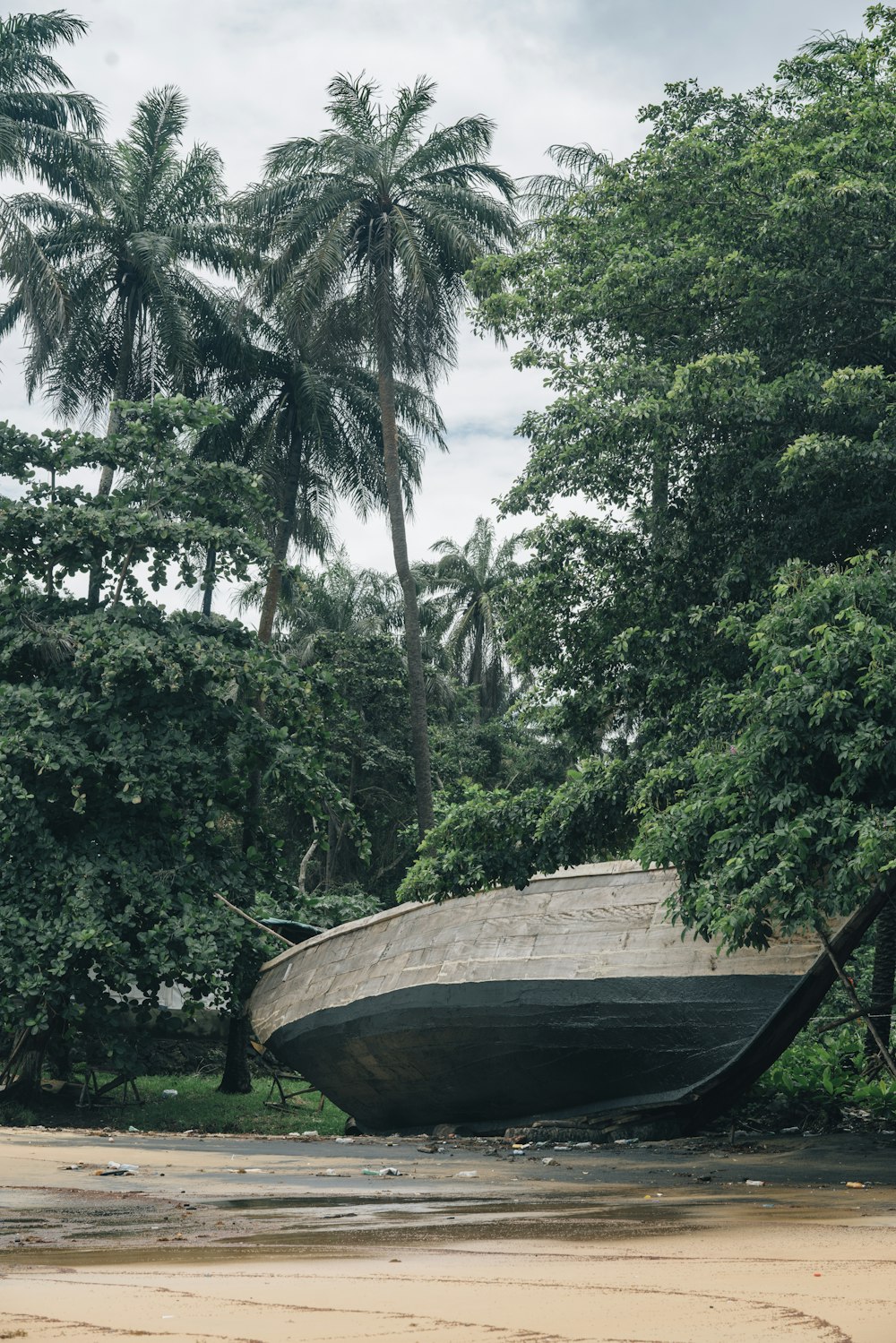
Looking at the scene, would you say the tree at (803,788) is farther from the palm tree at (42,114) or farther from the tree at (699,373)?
the palm tree at (42,114)

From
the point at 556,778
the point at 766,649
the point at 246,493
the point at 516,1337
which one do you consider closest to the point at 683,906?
the point at 766,649

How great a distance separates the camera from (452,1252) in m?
3.54

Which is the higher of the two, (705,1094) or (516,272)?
(516,272)

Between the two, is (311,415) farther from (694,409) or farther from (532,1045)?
(532,1045)

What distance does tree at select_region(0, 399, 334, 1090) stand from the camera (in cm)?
1295

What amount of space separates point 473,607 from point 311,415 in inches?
695

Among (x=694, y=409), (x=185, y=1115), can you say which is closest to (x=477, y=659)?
(x=185, y=1115)

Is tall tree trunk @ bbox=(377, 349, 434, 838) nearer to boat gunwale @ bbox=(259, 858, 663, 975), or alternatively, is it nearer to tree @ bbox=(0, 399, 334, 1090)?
tree @ bbox=(0, 399, 334, 1090)

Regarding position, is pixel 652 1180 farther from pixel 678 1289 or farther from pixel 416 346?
pixel 416 346

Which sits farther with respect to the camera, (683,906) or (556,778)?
(556,778)

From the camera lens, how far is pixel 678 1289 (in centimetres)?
266

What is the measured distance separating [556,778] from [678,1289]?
97.8 feet

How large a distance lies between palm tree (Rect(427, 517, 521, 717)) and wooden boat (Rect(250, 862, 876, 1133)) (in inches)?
1103

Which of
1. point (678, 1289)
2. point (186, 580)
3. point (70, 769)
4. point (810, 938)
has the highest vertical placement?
point (186, 580)
